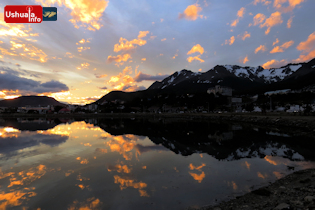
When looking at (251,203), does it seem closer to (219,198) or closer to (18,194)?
(219,198)

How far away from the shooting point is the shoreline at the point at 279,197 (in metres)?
6.81

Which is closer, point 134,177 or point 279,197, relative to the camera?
point 279,197

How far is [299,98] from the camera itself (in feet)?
395

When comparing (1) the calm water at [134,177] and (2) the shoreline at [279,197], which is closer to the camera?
(2) the shoreline at [279,197]

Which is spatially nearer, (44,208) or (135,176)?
(44,208)

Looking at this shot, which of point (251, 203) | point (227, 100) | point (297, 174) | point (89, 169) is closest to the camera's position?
point (251, 203)

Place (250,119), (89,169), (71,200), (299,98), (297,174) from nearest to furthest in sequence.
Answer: (71,200) → (297,174) → (89,169) → (250,119) → (299,98)

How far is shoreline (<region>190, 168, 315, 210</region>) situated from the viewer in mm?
6809

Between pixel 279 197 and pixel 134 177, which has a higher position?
pixel 279 197

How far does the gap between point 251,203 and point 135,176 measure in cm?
714

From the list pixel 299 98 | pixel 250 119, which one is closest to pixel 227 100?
pixel 299 98

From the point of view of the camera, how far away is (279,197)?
779cm

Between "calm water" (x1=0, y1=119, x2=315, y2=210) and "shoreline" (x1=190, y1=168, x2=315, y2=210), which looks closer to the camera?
"shoreline" (x1=190, y1=168, x2=315, y2=210)

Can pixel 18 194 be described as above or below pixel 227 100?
below
